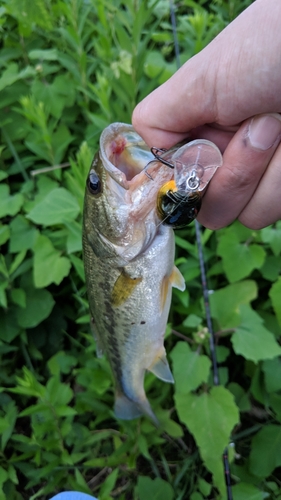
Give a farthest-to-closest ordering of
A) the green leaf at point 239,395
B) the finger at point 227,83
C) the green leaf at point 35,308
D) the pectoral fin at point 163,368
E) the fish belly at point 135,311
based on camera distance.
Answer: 1. the green leaf at point 35,308
2. the green leaf at point 239,395
3. the pectoral fin at point 163,368
4. the fish belly at point 135,311
5. the finger at point 227,83

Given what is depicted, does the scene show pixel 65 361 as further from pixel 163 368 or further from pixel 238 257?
pixel 238 257

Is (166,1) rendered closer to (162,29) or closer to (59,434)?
(162,29)

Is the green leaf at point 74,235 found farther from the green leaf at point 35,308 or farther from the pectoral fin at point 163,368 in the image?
the pectoral fin at point 163,368

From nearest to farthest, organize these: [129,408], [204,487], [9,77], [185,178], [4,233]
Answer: [185,178], [129,408], [204,487], [4,233], [9,77]

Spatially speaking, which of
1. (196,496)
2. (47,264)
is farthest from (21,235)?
(196,496)

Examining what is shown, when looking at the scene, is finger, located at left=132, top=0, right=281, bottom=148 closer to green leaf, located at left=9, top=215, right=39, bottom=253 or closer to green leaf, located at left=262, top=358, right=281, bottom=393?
green leaf, located at left=9, top=215, right=39, bottom=253

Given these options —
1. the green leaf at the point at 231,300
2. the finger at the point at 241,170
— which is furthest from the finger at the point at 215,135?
the green leaf at the point at 231,300

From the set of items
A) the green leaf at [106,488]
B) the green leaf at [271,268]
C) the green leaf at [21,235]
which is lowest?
the green leaf at [271,268]
